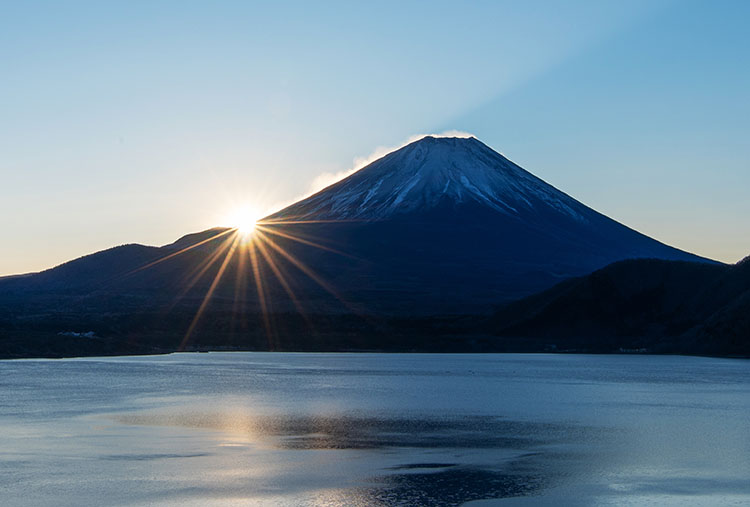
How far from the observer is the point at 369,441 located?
32.6 m

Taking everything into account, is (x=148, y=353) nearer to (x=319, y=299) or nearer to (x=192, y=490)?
(x=319, y=299)

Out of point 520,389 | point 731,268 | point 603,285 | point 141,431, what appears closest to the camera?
point 141,431

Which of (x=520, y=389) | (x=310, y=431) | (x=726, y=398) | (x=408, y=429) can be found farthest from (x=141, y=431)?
(x=726, y=398)

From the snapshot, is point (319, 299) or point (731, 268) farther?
point (319, 299)

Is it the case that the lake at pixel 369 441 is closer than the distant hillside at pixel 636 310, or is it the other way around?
the lake at pixel 369 441

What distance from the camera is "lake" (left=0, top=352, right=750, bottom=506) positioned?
2380 centimetres

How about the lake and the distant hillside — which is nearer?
the lake

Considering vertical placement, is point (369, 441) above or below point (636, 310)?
below

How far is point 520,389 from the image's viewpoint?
183ft

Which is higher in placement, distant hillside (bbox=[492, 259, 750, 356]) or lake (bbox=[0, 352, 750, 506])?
distant hillside (bbox=[492, 259, 750, 356])

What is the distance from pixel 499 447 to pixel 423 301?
138 meters

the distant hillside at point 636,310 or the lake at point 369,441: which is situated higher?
the distant hillside at point 636,310

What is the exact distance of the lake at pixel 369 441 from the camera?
23797mm

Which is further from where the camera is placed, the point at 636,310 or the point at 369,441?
the point at 636,310
